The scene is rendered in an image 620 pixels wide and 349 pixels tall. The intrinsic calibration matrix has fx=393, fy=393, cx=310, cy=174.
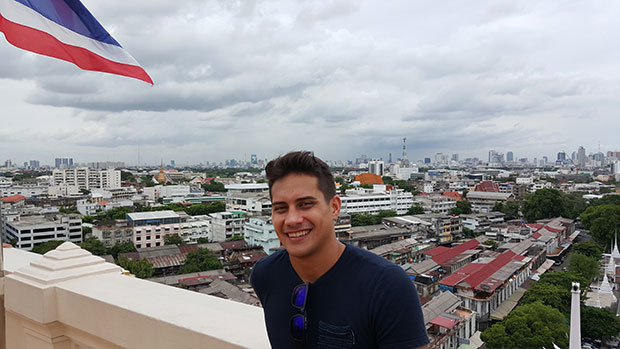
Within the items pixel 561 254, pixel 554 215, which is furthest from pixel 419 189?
pixel 561 254

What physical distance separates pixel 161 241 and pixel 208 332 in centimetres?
1514

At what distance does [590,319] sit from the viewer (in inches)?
286

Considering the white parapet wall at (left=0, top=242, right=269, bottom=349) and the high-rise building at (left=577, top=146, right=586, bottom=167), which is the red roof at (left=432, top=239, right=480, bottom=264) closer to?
the white parapet wall at (left=0, top=242, right=269, bottom=349)

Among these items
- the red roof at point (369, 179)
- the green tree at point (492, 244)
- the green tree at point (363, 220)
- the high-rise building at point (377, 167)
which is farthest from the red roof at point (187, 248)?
the high-rise building at point (377, 167)

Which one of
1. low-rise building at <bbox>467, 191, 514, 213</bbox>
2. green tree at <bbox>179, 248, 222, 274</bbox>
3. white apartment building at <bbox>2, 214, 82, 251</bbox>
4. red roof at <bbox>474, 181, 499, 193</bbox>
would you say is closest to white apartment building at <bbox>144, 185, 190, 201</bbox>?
white apartment building at <bbox>2, 214, 82, 251</bbox>

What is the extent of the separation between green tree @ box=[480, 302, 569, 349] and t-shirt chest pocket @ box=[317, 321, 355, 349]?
22.5 feet

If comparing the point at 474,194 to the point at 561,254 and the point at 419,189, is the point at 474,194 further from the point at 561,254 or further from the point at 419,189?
the point at 561,254

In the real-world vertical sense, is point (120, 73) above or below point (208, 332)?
above

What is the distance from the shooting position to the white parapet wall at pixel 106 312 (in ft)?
2.57

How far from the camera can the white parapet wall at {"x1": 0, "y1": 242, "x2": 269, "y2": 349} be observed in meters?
0.78

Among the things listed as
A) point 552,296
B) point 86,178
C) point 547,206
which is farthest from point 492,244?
point 86,178

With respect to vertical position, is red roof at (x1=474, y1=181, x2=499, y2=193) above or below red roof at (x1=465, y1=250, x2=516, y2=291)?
above

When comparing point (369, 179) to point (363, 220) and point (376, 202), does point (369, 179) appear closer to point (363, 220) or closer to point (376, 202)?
point (376, 202)

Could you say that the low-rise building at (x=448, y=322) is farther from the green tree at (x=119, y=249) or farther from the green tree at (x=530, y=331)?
the green tree at (x=119, y=249)
